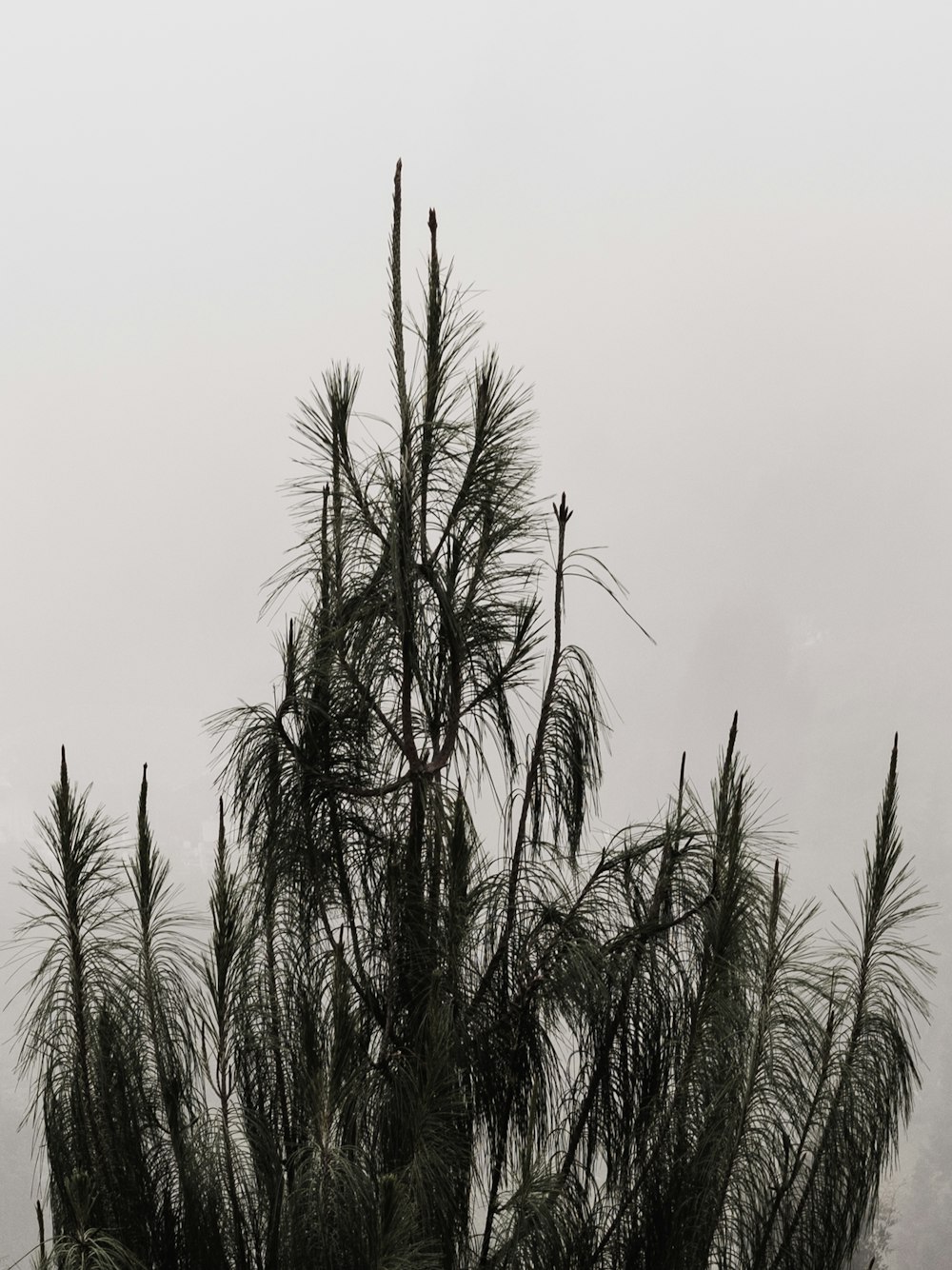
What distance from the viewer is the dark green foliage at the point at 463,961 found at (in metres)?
2.90

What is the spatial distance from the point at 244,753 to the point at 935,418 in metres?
60.3

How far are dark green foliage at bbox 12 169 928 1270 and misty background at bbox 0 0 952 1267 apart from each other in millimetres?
42906

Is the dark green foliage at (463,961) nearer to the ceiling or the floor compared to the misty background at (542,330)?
nearer to the floor

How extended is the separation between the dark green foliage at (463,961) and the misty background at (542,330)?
42.9m

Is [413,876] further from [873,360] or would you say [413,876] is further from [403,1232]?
[873,360]

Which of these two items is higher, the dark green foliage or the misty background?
the misty background

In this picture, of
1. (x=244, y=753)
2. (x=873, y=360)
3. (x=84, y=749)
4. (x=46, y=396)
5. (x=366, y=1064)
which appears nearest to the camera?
(x=366, y=1064)

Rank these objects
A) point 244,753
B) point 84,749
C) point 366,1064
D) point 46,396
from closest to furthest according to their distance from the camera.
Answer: point 366,1064
point 244,753
point 84,749
point 46,396

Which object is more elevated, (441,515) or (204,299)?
(204,299)

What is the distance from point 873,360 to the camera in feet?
204

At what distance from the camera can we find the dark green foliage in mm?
2898

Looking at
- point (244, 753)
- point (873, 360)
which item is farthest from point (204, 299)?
point (244, 753)

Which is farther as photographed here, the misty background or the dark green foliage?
the misty background

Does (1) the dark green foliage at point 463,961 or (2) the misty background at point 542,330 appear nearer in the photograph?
(1) the dark green foliage at point 463,961
